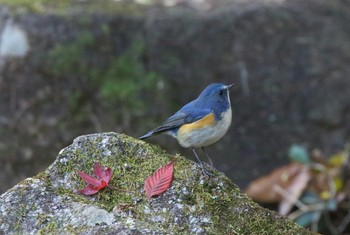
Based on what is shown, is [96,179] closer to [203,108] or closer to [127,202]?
[127,202]

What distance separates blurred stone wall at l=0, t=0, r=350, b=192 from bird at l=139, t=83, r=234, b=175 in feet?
9.00

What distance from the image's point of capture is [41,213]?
3.62 m

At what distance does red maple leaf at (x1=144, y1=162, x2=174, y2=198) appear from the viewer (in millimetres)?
3740

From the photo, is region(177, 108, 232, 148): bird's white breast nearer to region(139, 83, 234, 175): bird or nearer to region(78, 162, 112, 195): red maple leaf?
region(139, 83, 234, 175): bird

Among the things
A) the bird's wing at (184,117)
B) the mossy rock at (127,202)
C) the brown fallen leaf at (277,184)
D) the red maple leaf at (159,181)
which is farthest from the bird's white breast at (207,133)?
the brown fallen leaf at (277,184)

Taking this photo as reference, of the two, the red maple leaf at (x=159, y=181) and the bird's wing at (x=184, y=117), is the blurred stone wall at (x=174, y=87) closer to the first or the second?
the bird's wing at (x=184, y=117)

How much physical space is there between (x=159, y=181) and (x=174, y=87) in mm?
4520

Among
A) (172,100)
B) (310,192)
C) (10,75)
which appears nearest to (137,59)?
(172,100)

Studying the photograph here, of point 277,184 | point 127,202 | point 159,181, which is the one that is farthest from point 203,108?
point 277,184

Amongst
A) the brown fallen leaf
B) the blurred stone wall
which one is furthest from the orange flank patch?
the blurred stone wall

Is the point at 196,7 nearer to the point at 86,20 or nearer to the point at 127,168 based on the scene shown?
the point at 86,20

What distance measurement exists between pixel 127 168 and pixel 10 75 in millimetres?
4599

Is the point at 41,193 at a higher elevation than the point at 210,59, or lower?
higher

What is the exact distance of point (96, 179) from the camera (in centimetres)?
383
